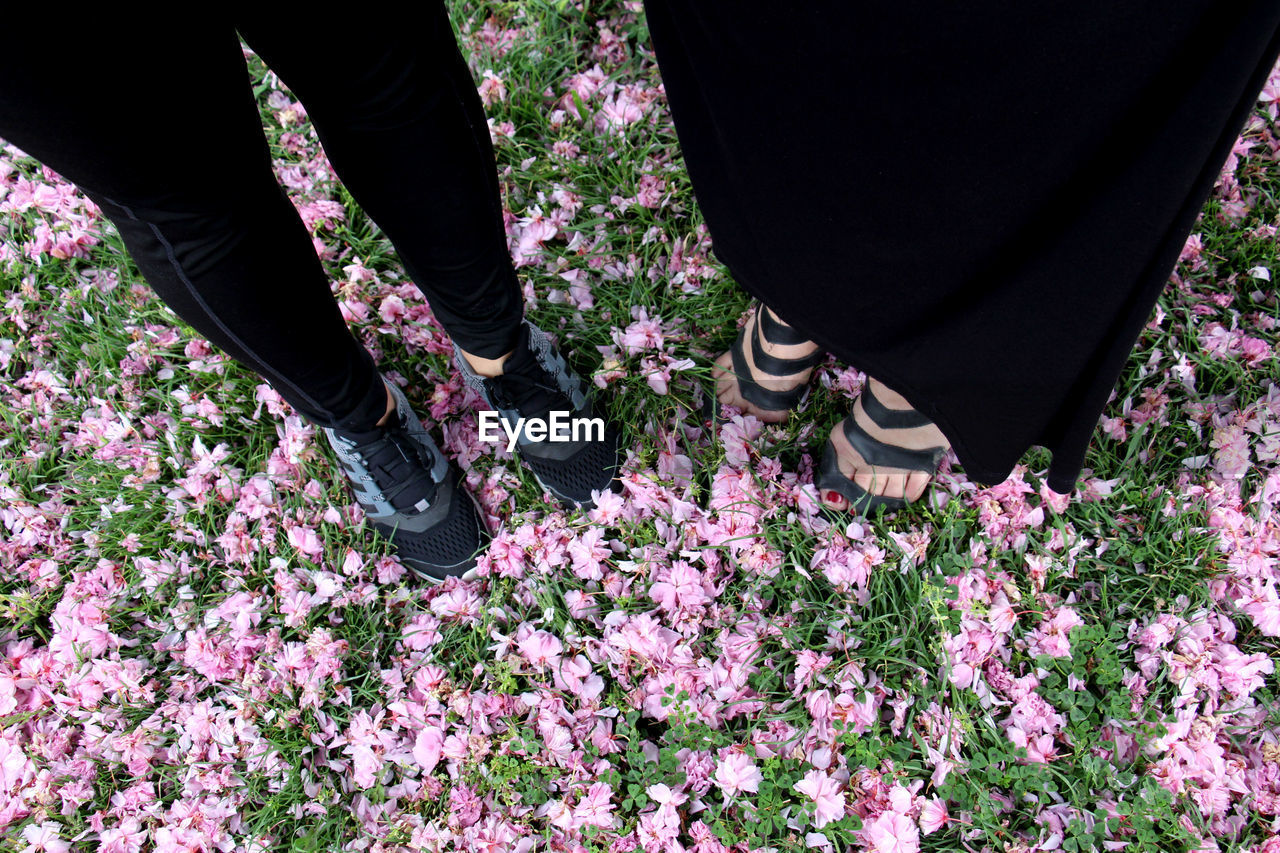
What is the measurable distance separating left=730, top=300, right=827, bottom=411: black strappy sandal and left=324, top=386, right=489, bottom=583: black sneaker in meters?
0.73

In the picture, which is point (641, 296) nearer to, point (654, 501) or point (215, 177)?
point (654, 501)

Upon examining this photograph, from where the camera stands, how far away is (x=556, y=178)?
A: 7.39 feet

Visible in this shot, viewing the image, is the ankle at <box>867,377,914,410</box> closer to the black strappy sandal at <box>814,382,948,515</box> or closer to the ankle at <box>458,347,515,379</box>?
the black strappy sandal at <box>814,382,948,515</box>

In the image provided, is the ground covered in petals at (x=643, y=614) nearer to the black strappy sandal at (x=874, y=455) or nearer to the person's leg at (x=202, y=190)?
the black strappy sandal at (x=874, y=455)

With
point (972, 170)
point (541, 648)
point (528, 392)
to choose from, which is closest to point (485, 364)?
point (528, 392)

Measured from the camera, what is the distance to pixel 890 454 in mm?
1676

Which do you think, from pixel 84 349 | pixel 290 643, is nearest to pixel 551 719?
pixel 290 643

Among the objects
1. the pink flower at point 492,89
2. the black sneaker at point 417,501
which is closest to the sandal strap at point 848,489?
the black sneaker at point 417,501

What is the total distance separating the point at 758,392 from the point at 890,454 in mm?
346

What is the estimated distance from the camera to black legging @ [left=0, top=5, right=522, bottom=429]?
84cm

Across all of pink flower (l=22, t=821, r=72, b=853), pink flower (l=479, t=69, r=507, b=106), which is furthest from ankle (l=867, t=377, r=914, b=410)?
pink flower (l=22, t=821, r=72, b=853)

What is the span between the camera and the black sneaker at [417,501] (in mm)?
1685

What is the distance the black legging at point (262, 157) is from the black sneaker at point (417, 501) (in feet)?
0.75

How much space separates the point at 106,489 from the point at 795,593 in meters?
1.78
